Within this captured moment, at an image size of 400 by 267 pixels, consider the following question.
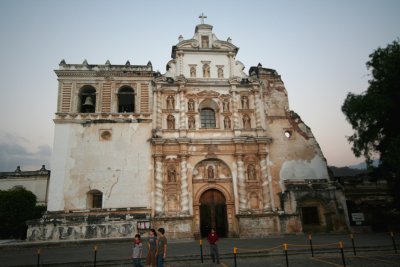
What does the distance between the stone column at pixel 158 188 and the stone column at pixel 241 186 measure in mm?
5686

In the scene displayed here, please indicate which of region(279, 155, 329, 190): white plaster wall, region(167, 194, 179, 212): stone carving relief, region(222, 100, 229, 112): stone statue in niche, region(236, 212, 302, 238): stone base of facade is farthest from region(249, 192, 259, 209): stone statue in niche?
region(222, 100, 229, 112): stone statue in niche

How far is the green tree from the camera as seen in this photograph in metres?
23.4

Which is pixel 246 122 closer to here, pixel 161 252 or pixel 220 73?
pixel 220 73

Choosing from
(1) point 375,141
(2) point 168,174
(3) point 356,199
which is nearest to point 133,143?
(2) point 168,174

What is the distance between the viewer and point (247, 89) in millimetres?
25109

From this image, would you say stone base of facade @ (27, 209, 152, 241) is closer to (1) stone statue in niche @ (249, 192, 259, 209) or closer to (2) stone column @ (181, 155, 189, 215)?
(2) stone column @ (181, 155, 189, 215)

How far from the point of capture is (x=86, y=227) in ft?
58.8

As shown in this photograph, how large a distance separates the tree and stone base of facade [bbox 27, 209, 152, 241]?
1444cm

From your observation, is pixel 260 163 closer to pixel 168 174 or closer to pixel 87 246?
pixel 168 174

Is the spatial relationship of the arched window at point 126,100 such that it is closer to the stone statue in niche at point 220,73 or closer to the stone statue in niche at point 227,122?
the stone statue in niche at point 220,73

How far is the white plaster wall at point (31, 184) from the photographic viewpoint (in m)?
29.1

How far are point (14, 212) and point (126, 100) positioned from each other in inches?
493

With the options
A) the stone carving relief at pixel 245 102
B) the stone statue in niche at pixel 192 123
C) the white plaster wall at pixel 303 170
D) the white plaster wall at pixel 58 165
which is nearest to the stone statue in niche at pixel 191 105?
the stone statue in niche at pixel 192 123

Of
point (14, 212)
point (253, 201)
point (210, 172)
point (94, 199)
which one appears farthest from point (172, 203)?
point (14, 212)
